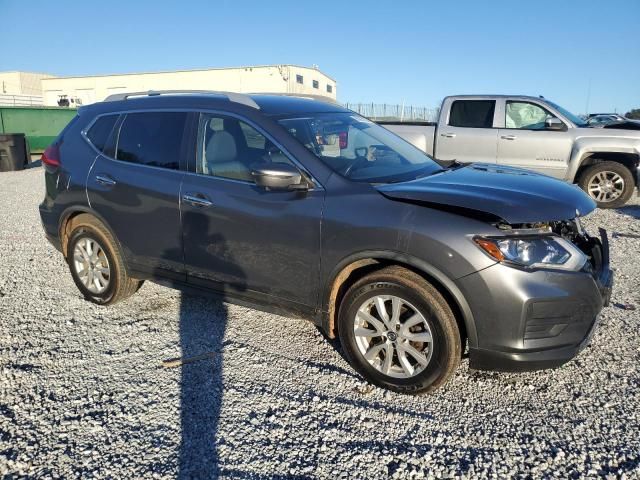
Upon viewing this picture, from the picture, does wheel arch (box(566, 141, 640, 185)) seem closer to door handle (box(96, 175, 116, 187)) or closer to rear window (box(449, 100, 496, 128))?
rear window (box(449, 100, 496, 128))

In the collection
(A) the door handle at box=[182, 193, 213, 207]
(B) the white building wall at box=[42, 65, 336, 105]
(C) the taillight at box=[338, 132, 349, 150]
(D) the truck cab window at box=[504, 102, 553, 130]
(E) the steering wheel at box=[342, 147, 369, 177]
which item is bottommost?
(A) the door handle at box=[182, 193, 213, 207]

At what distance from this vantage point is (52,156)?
4621 mm

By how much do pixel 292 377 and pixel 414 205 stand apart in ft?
4.73

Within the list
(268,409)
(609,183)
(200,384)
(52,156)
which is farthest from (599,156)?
(52,156)

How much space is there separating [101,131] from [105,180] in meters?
0.51

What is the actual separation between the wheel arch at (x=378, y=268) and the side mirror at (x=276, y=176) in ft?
2.00

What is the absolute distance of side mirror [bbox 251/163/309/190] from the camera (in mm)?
3076

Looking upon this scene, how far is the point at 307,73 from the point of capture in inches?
1811

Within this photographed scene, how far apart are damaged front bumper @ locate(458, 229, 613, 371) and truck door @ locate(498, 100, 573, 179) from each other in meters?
6.50

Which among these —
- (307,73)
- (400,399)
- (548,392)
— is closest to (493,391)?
(548,392)

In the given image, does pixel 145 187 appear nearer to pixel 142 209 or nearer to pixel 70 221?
pixel 142 209

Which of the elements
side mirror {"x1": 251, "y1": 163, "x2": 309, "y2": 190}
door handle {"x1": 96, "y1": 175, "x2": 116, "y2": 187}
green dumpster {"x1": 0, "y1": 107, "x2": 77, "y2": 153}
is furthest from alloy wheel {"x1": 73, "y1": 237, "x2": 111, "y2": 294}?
green dumpster {"x1": 0, "y1": 107, "x2": 77, "y2": 153}

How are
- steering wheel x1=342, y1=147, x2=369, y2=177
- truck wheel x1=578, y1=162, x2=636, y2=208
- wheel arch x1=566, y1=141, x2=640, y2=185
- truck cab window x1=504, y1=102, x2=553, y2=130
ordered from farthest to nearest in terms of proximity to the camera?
1. truck cab window x1=504, y1=102, x2=553, y2=130
2. truck wheel x1=578, y1=162, x2=636, y2=208
3. wheel arch x1=566, y1=141, x2=640, y2=185
4. steering wheel x1=342, y1=147, x2=369, y2=177

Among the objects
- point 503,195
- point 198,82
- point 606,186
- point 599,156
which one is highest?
point 198,82
